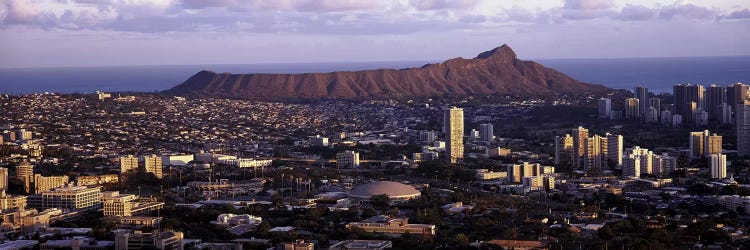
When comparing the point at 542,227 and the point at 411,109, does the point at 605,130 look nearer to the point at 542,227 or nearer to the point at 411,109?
the point at 411,109

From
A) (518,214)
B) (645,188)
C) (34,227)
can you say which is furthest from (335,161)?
(34,227)

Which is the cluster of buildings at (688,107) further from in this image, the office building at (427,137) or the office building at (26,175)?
the office building at (26,175)

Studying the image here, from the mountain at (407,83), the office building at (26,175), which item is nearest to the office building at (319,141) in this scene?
the office building at (26,175)

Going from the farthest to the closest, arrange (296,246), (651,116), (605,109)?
(605,109)
(651,116)
(296,246)

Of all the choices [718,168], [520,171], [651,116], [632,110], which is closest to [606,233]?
[520,171]

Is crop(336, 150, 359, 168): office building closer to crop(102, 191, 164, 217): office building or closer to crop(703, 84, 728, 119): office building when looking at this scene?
crop(102, 191, 164, 217): office building

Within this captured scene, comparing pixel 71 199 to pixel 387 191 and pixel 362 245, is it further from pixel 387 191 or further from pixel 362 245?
pixel 362 245
